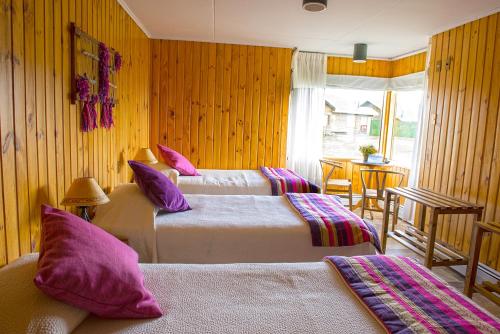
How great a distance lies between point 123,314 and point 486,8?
3.62 metres

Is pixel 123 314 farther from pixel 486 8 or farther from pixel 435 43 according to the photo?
pixel 435 43

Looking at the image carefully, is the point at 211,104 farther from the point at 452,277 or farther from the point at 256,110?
the point at 452,277

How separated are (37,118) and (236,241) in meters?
1.30

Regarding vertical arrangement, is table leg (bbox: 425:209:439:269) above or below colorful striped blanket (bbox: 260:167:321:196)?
below

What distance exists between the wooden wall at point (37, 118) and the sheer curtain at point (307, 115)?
2951 millimetres

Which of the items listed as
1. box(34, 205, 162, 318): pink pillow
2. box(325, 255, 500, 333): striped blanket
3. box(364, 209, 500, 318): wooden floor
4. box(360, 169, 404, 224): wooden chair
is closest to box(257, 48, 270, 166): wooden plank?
box(360, 169, 404, 224): wooden chair

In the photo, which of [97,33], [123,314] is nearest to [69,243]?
[123,314]

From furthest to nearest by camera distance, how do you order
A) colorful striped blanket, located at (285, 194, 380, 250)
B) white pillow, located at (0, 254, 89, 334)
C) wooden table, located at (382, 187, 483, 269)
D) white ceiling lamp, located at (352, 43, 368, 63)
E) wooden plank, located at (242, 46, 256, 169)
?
wooden plank, located at (242, 46, 256, 169) < white ceiling lamp, located at (352, 43, 368, 63) < wooden table, located at (382, 187, 483, 269) < colorful striped blanket, located at (285, 194, 380, 250) < white pillow, located at (0, 254, 89, 334)

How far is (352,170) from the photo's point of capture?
5.57 meters

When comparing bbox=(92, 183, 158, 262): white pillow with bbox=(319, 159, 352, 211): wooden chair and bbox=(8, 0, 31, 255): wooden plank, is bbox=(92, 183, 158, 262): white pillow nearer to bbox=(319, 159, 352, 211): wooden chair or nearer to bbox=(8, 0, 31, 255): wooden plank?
bbox=(8, 0, 31, 255): wooden plank

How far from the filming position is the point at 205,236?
2219 millimetres

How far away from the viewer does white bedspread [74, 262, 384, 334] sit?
1.22 metres

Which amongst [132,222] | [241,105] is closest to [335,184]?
[241,105]

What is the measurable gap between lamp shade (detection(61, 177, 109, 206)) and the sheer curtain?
11.6ft
